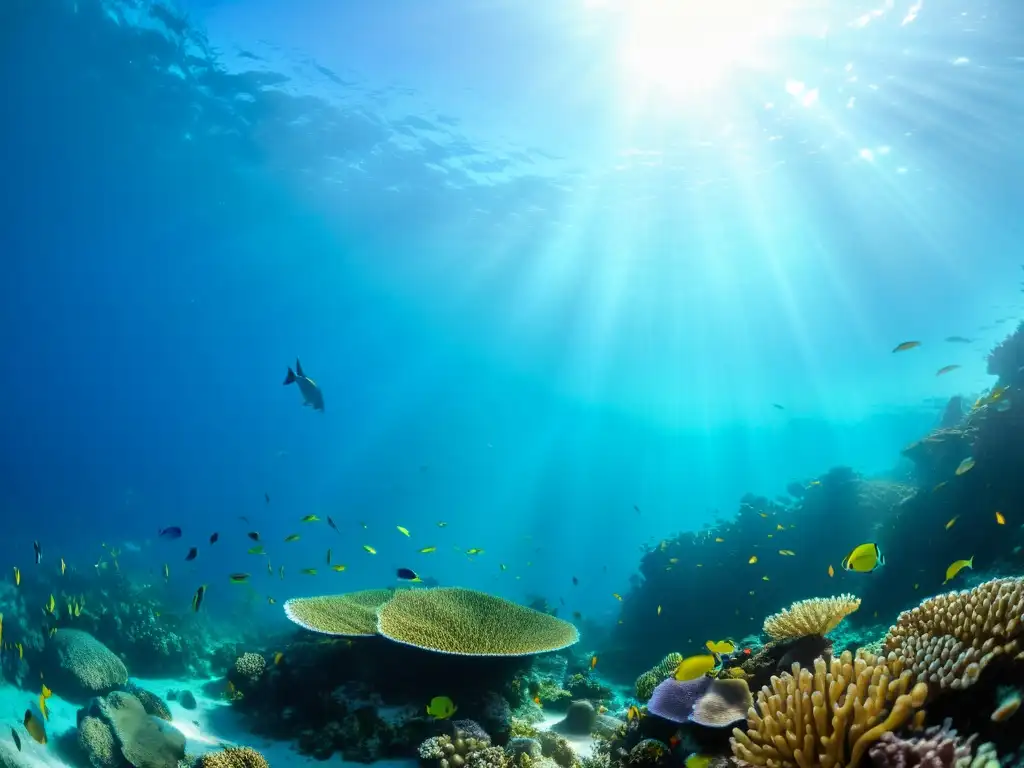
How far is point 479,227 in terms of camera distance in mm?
37188

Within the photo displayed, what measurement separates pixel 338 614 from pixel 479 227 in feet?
107

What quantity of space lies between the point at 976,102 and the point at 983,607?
2423 centimetres

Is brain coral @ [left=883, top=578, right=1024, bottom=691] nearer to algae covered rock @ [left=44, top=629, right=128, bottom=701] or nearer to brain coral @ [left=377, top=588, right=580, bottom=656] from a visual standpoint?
brain coral @ [left=377, top=588, right=580, bottom=656]

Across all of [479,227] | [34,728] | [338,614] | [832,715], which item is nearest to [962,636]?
[832,715]

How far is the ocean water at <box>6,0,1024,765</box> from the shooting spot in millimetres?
20797

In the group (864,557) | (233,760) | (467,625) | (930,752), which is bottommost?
(233,760)

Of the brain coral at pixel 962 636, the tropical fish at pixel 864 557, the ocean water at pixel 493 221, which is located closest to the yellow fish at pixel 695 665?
the brain coral at pixel 962 636

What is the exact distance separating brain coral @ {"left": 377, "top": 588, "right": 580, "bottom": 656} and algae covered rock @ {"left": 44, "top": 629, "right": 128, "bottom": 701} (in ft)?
22.1

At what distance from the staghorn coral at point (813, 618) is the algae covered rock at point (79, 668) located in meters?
12.1

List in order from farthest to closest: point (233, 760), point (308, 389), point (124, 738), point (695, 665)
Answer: point (308, 389) < point (124, 738) < point (233, 760) < point (695, 665)

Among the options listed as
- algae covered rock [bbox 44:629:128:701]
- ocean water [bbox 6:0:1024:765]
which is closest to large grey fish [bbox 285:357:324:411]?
ocean water [bbox 6:0:1024:765]

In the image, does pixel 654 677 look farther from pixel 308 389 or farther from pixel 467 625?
pixel 308 389

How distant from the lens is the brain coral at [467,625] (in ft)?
22.6

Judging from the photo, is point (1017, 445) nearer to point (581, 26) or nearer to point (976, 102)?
point (976, 102)
